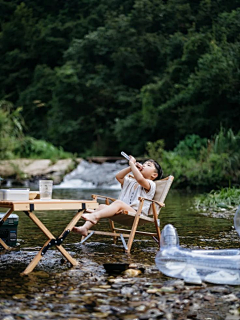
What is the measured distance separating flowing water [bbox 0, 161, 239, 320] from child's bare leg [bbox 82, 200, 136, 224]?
1.19 ft

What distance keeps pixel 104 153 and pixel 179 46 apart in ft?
24.4

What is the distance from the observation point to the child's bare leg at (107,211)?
4.61m

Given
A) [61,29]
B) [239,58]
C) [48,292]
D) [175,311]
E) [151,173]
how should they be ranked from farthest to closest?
[61,29], [239,58], [151,173], [48,292], [175,311]

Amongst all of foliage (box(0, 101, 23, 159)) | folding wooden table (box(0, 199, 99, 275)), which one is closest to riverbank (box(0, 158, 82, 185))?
foliage (box(0, 101, 23, 159))

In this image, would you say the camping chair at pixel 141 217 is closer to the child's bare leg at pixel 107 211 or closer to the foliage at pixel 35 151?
the child's bare leg at pixel 107 211

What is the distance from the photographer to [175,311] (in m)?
2.88

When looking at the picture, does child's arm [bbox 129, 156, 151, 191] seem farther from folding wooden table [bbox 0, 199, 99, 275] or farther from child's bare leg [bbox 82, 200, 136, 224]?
folding wooden table [bbox 0, 199, 99, 275]

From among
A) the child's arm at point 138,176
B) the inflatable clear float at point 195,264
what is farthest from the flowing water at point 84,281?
the child's arm at point 138,176

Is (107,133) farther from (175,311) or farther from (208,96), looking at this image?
(175,311)

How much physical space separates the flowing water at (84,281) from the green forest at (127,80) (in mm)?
9812

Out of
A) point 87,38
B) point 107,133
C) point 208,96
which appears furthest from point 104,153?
point 208,96

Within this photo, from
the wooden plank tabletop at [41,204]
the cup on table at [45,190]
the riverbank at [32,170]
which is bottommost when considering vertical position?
the riverbank at [32,170]

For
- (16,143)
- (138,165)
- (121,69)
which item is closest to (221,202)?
(138,165)

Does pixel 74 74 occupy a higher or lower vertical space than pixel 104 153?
higher
